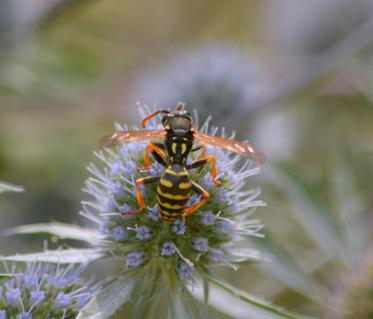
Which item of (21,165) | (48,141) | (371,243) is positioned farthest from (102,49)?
(371,243)

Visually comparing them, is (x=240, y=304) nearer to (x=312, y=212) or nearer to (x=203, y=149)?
(x=203, y=149)

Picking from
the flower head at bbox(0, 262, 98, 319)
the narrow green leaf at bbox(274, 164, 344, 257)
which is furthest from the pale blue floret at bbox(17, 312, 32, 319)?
the narrow green leaf at bbox(274, 164, 344, 257)

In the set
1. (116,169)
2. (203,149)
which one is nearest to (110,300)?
(116,169)

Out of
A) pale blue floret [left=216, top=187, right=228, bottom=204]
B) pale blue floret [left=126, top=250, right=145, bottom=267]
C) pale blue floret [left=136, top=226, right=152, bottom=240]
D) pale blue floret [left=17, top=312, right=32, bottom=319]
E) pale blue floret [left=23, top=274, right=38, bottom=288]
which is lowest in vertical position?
pale blue floret [left=17, top=312, right=32, bottom=319]

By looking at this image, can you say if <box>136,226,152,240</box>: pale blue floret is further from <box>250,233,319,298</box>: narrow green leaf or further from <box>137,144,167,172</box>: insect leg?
<box>250,233,319,298</box>: narrow green leaf

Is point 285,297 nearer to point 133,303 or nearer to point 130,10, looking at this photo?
point 133,303

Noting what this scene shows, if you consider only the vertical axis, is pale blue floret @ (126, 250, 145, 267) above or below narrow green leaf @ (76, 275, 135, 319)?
above
